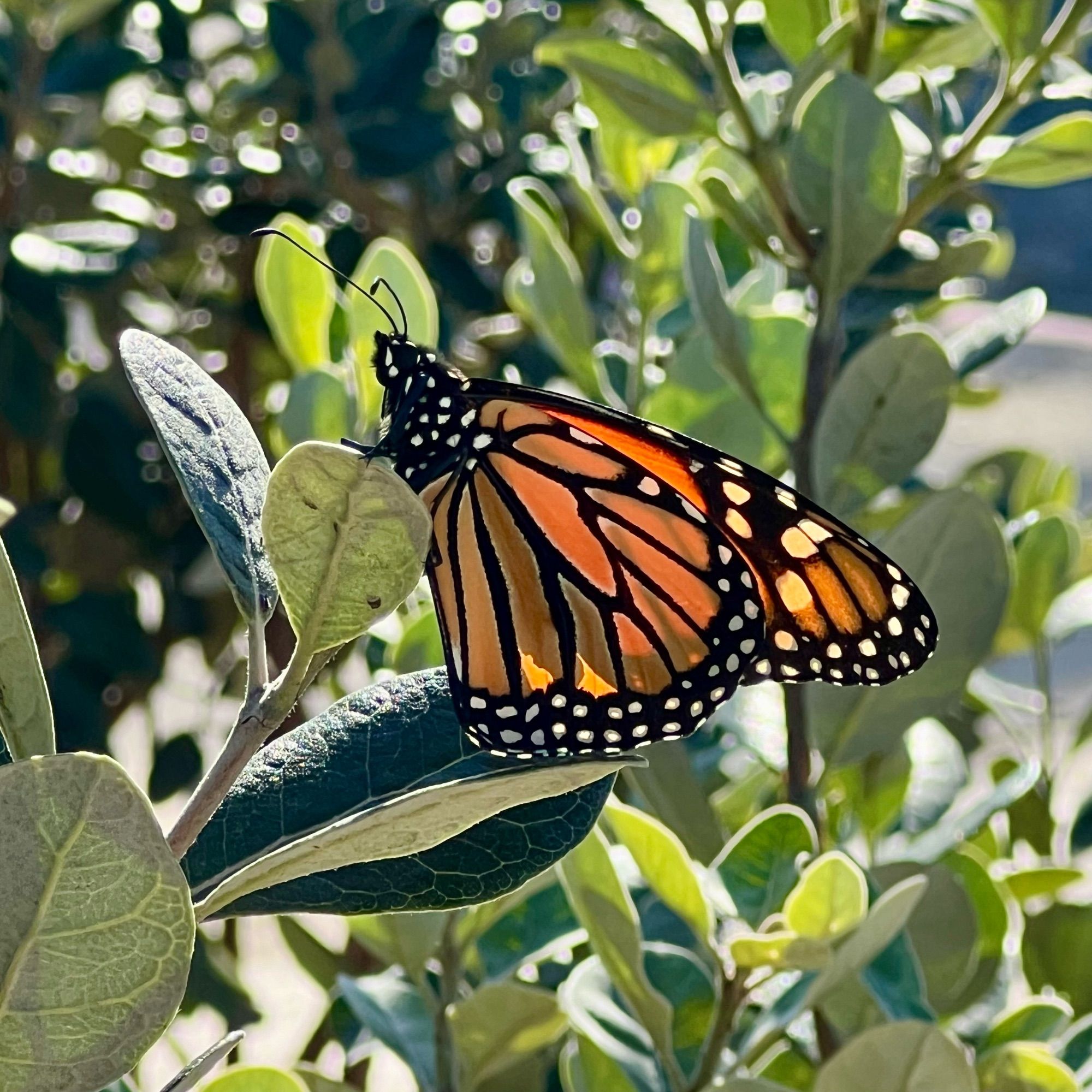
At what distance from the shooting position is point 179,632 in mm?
1447

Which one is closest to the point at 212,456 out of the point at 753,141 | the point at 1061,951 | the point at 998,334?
the point at 753,141

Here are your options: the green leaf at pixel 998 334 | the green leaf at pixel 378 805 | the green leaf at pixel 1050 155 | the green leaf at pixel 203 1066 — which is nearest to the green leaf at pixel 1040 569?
the green leaf at pixel 998 334

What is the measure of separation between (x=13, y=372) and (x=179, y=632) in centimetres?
31

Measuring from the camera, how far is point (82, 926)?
29 centimetres

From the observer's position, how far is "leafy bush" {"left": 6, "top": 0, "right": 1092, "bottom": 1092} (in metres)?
0.36

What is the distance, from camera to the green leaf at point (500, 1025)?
0.68m

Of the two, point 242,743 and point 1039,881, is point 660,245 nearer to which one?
point 1039,881

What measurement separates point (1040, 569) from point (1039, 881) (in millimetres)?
211

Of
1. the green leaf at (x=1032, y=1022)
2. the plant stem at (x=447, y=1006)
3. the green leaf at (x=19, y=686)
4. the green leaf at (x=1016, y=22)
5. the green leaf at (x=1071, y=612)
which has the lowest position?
the plant stem at (x=447, y=1006)

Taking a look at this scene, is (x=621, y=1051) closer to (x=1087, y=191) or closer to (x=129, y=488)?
(x=129, y=488)

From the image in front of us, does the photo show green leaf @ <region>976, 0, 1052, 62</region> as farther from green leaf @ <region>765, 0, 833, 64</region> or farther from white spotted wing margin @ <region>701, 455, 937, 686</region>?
white spotted wing margin @ <region>701, 455, 937, 686</region>

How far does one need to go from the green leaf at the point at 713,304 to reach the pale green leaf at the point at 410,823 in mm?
423

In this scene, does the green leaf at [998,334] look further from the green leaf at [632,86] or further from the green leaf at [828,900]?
the green leaf at [828,900]

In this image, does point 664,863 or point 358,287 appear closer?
point 664,863
